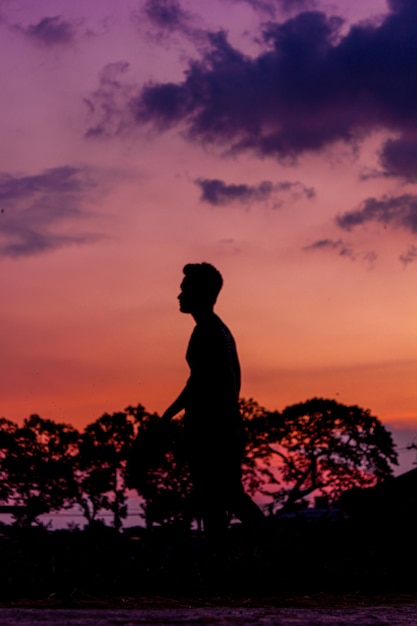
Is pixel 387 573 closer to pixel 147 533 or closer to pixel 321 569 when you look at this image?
pixel 321 569

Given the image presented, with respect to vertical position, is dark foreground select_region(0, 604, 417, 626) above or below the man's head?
below

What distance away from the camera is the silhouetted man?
6609mm

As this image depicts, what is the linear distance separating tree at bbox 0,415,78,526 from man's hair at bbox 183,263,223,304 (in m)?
33.7

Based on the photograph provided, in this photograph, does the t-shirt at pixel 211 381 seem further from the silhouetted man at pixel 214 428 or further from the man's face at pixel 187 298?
the man's face at pixel 187 298

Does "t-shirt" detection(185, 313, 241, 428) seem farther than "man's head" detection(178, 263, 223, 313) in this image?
No

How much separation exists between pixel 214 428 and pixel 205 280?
111 centimetres

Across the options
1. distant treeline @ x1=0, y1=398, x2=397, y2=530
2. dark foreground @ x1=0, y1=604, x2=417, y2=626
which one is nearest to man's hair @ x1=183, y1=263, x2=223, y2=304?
dark foreground @ x1=0, y1=604, x2=417, y2=626

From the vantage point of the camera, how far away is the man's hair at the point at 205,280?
23.1ft

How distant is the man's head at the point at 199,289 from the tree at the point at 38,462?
110ft

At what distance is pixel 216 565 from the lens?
22.1 ft

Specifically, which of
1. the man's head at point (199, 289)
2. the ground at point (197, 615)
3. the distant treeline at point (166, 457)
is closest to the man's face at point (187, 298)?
the man's head at point (199, 289)

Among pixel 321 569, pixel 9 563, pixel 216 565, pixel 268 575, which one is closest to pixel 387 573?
pixel 321 569

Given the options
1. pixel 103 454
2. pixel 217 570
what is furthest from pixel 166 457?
pixel 217 570

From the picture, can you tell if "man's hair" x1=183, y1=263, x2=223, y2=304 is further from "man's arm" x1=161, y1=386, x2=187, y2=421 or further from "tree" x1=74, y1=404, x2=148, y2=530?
"tree" x1=74, y1=404, x2=148, y2=530
